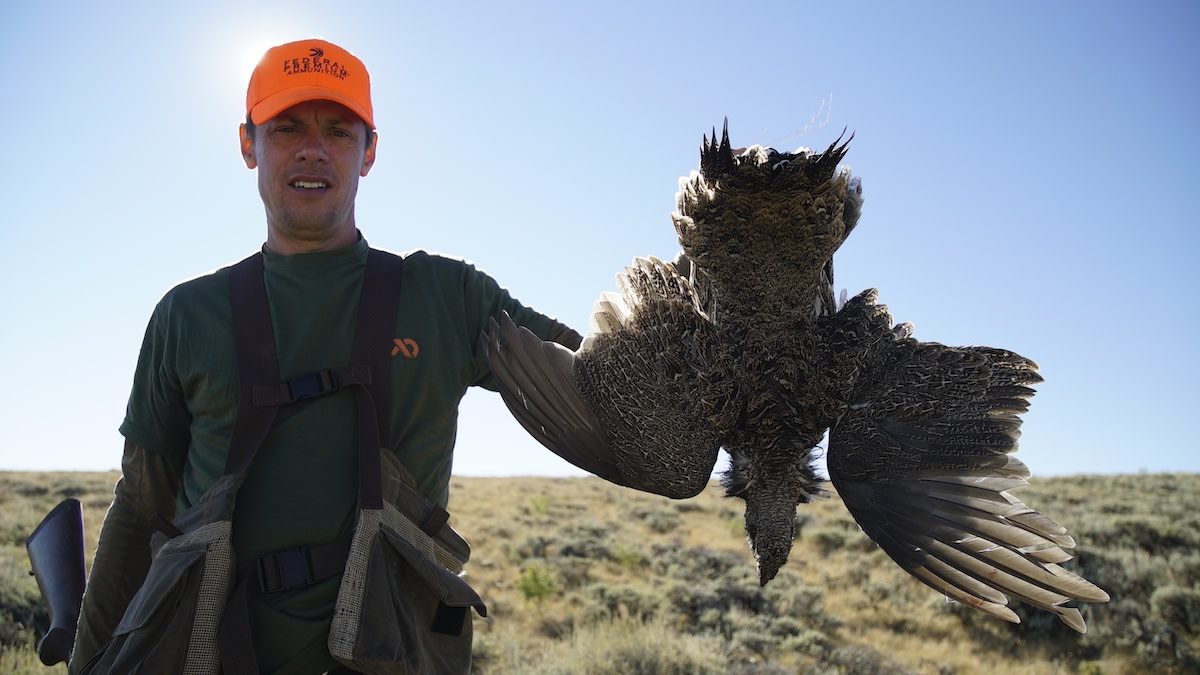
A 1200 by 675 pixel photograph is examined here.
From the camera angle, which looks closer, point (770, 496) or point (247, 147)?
point (247, 147)

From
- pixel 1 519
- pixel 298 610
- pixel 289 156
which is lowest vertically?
pixel 1 519

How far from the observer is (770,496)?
381 cm

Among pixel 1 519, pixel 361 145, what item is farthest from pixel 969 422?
pixel 1 519

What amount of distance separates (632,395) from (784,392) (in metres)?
Answer: 0.70

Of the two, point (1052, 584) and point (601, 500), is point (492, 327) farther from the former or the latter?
point (601, 500)

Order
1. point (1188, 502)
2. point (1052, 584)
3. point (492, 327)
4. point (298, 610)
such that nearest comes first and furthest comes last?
point (298, 610)
point (492, 327)
point (1052, 584)
point (1188, 502)

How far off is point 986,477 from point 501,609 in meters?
6.78

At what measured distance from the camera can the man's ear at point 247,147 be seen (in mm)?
2885

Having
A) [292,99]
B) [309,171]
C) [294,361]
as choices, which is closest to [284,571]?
[294,361]

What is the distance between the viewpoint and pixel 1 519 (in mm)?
11336

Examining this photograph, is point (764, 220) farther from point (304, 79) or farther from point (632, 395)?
point (304, 79)

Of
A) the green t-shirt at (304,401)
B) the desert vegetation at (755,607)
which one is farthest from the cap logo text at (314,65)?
the desert vegetation at (755,607)

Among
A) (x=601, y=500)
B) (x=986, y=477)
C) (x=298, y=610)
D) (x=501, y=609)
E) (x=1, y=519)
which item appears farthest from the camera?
(x=601, y=500)

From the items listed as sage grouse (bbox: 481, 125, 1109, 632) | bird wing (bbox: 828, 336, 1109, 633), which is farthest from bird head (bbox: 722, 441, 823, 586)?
bird wing (bbox: 828, 336, 1109, 633)
